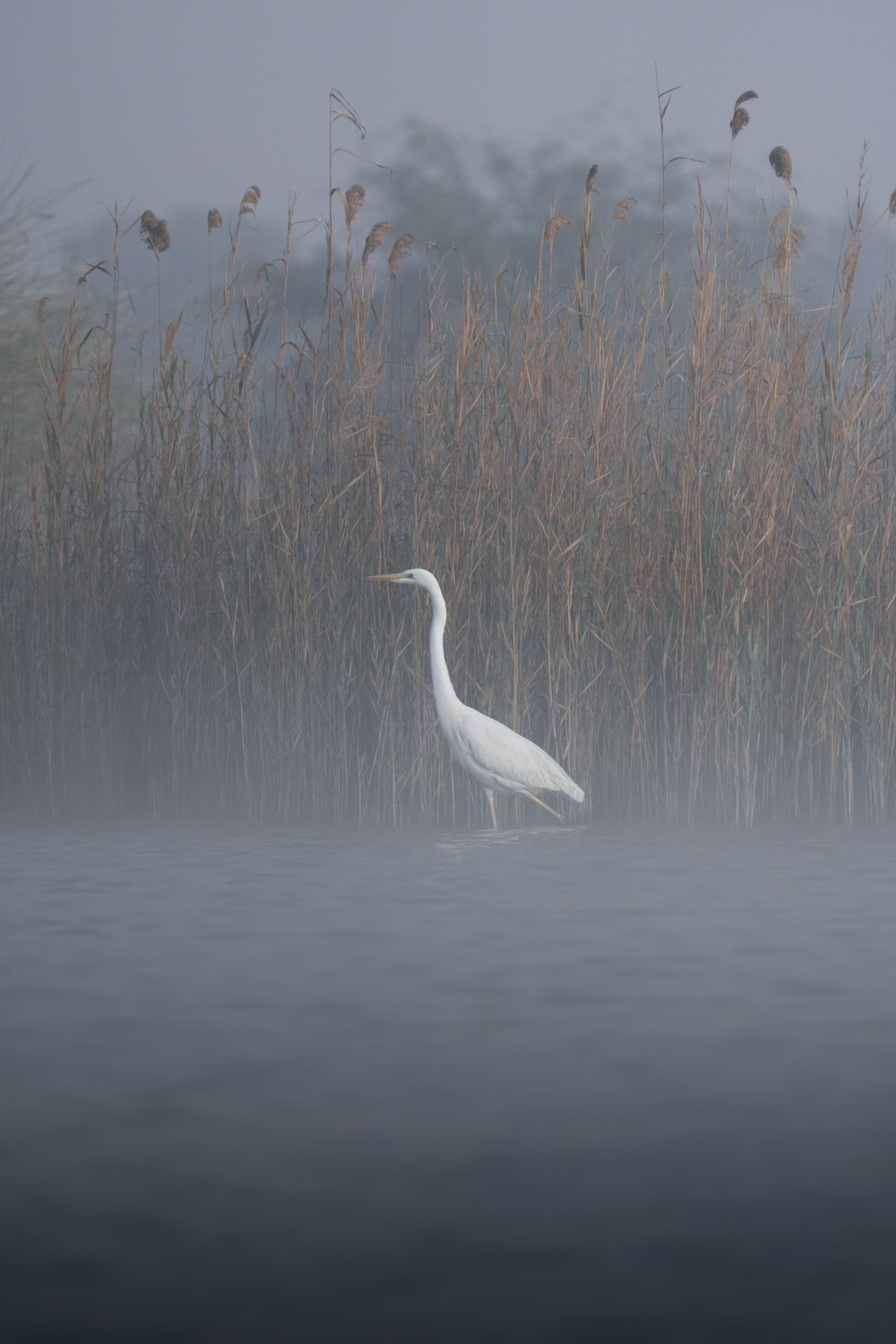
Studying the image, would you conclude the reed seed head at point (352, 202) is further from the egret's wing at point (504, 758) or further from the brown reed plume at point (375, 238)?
the egret's wing at point (504, 758)

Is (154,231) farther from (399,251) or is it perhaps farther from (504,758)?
(504,758)

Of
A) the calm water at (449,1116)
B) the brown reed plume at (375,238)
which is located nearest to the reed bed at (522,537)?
the brown reed plume at (375,238)

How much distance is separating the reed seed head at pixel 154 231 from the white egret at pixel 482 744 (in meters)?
1.73

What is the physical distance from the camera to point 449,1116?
270cm

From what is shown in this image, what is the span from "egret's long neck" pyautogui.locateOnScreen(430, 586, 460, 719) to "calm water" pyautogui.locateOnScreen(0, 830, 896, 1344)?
5.29 ft

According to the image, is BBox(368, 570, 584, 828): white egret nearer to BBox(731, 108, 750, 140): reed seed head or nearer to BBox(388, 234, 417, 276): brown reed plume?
BBox(388, 234, 417, 276): brown reed plume

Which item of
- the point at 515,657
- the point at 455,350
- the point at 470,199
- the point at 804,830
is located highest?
the point at 470,199

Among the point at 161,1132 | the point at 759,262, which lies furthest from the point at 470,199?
the point at 161,1132

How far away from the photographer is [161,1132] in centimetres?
261

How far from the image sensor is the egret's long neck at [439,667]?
647 cm

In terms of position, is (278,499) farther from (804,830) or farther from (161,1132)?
(161,1132)

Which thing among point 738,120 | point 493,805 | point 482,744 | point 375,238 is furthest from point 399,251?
point 493,805

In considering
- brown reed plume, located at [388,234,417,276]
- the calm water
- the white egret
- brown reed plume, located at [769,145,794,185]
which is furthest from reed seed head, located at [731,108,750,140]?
the calm water

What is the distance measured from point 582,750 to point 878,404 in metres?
1.70
